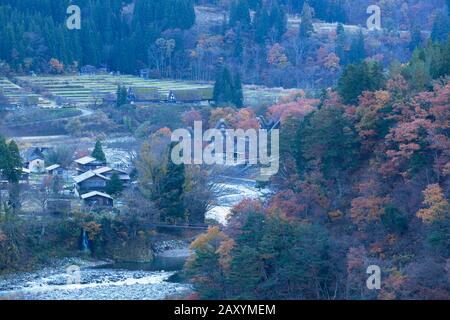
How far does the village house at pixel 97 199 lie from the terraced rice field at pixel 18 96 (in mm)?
9077

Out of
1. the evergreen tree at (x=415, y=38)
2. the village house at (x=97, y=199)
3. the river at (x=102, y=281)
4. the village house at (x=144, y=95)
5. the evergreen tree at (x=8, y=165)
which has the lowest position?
the river at (x=102, y=281)

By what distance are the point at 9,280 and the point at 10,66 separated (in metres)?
15.3

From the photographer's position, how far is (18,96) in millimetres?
26609

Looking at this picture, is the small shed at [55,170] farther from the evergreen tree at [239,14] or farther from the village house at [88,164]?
the evergreen tree at [239,14]

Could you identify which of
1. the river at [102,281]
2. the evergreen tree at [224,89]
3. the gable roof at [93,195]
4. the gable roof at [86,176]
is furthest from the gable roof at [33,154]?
the evergreen tree at [224,89]

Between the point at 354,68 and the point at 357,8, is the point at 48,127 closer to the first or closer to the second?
the point at 354,68

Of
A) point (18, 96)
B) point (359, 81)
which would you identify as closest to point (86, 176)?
point (359, 81)

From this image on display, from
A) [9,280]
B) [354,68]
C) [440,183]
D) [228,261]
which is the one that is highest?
[354,68]

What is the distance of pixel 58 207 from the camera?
55.7ft

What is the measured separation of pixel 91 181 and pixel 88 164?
1279 millimetres

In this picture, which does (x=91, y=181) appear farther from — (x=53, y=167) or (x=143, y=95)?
(x=143, y=95)

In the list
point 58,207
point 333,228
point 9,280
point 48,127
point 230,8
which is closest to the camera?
point 333,228

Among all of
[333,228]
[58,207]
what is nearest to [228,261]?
[333,228]

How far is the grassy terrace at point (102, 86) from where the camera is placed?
88.7ft
